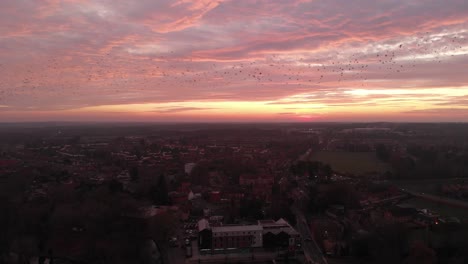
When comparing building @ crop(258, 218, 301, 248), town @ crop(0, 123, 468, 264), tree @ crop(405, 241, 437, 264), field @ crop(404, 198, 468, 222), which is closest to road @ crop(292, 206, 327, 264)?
town @ crop(0, 123, 468, 264)

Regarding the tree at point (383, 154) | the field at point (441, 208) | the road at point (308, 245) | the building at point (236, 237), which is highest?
the tree at point (383, 154)

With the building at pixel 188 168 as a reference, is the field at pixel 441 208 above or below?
below

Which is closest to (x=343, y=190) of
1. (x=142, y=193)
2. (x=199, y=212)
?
(x=199, y=212)

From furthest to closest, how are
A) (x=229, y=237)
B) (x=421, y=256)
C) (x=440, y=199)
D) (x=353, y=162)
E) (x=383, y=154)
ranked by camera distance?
(x=383, y=154), (x=353, y=162), (x=440, y=199), (x=229, y=237), (x=421, y=256)

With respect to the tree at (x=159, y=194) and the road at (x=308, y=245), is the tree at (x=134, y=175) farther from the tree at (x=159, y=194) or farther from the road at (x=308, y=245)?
the road at (x=308, y=245)

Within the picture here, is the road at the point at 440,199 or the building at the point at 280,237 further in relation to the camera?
the road at the point at 440,199

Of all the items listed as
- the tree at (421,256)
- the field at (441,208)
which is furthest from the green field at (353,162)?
the tree at (421,256)

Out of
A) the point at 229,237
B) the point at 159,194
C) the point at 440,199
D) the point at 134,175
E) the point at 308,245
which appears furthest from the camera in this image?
the point at 134,175

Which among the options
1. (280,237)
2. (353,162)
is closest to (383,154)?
(353,162)

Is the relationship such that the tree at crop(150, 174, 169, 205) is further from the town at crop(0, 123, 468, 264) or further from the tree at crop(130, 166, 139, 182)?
the tree at crop(130, 166, 139, 182)

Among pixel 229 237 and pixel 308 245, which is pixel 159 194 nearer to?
pixel 229 237
